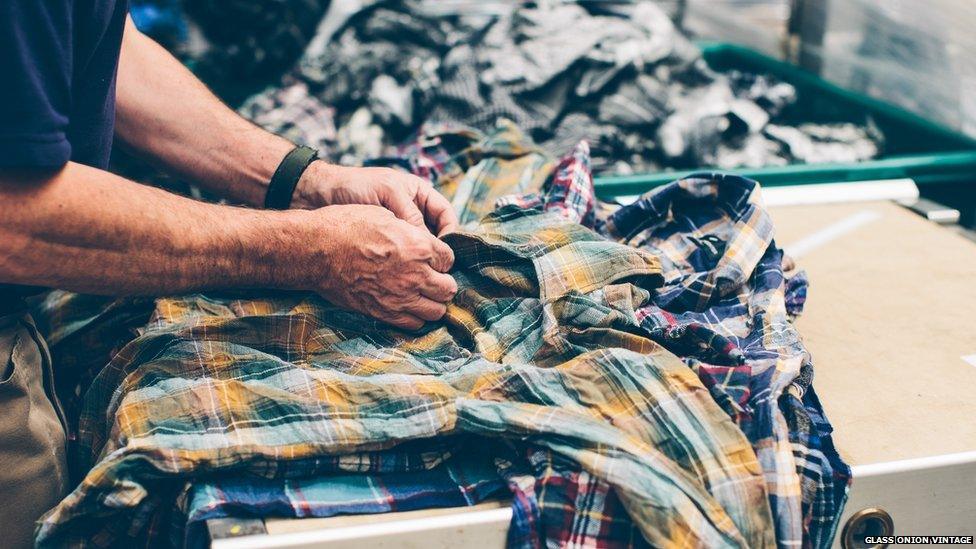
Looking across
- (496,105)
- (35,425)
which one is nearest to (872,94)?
(496,105)

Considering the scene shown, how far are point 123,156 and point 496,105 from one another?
96cm

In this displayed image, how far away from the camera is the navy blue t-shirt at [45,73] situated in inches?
35.1

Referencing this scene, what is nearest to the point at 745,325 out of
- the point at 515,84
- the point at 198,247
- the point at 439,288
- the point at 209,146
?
the point at 439,288

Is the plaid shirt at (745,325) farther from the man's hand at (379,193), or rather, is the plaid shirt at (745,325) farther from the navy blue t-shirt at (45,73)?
the navy blue t-shirt at (45,73)

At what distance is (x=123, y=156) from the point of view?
2.21 metres

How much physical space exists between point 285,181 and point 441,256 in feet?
1.07

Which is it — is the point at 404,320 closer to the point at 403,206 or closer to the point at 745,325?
the point at 403,206

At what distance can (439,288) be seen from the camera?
3.97 feet

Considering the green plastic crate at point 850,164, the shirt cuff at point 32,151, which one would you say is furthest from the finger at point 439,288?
the green plastic crate at point 850,164

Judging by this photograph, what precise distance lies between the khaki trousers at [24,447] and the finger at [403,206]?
0.53 meters

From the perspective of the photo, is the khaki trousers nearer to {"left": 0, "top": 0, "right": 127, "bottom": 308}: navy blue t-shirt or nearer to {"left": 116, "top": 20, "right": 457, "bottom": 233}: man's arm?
{"left": 0, "top": 0, "right": 127, "bottom": 308}: navy blue t-shirt

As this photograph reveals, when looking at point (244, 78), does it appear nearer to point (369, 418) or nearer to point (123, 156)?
point (123, 156)

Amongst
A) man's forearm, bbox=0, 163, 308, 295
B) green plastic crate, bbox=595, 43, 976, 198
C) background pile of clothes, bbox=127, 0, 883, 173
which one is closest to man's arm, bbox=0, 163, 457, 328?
man's forearm, bbox=0, 163, 308, 295

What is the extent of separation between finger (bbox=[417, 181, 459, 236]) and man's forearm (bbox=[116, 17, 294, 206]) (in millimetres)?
247
